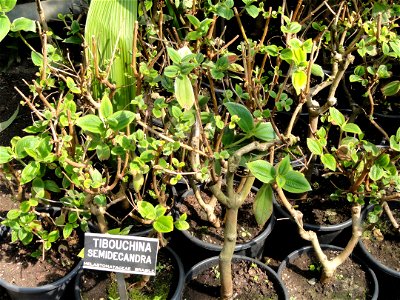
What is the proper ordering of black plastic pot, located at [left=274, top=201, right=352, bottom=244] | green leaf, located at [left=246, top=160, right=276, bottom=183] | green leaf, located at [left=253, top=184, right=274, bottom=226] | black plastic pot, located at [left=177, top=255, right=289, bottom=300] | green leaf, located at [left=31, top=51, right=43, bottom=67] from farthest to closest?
black plastic pot, located at [left=274, top=201, right=352, bottom=244], black plastic pot, located at [left=177, top=255, right=289, bottom=300], green leaf, located at [left=31, top=51, right=43, bottom=67], green leaf, located at [left=253, top=184, right=274, bottom=226], green leaf, located at [left=246, top=160, right=276, bottom=183]

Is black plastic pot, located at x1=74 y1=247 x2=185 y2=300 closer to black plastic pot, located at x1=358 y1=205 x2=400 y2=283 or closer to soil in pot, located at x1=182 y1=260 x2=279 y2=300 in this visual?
soil in pot, located at x1=182 y1=260 x2=279 y2=300

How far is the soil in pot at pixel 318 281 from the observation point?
1.72 m

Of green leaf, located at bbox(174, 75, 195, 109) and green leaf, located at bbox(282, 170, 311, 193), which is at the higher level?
green leaf, located at bbox(174, 75, 195, 109)

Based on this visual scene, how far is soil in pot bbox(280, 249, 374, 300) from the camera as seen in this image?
1725 mm

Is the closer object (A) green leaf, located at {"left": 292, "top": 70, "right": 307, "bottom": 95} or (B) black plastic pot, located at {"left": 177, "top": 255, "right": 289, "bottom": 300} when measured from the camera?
(A) green leaf, located at {"left": 292, "top": 70, "right": 307, "bottom": 95}

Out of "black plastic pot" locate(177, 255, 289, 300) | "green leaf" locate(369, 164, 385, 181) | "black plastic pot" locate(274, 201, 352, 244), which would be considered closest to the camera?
"green leaf" locate(369, 164, 385, 181)

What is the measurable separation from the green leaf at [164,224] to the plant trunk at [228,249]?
0.23 m

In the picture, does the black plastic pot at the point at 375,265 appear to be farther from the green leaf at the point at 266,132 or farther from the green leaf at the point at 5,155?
the green leaf at the point at 5,155

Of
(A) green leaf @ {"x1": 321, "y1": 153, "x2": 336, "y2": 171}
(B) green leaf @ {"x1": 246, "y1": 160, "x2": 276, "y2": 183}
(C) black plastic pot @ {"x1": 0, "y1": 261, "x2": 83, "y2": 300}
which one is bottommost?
(C) black plastic pot @ {"x1": 0, "y1": 261, "x2": 83, "y2": 300}

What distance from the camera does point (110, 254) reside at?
129cm

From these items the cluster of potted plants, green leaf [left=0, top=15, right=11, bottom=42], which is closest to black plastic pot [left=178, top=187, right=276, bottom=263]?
the cluster of potted plants

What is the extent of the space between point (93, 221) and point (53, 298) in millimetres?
329

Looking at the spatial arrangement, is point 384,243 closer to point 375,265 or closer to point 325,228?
point 375,265

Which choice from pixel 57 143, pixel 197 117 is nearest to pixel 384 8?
pixel 197 117
